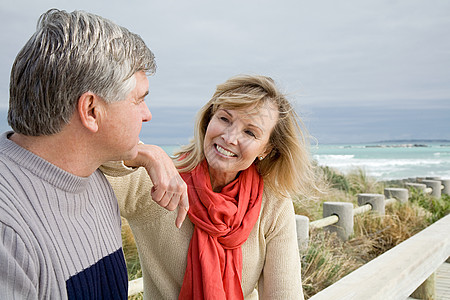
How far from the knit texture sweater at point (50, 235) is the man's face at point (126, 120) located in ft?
0.45

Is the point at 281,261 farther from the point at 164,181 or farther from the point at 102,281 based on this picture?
the point at 102,281

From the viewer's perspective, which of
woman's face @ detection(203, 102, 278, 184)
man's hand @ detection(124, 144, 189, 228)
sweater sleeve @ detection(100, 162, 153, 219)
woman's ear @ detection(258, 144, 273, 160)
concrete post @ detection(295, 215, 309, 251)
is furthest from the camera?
concrete post @ detection(295, 215, 309, 251)

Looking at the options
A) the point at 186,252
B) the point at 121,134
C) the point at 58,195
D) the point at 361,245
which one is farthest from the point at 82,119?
the point at 361,245

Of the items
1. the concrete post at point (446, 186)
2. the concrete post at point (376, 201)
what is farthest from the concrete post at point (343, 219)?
the concrete post at point (446, 186)

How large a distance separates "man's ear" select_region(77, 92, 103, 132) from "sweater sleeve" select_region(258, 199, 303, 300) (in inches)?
49.3

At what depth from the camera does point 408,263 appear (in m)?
2.91

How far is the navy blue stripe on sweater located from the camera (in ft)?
4.09

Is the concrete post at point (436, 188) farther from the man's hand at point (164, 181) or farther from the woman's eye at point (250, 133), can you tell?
the man's hand at point (164, 181)

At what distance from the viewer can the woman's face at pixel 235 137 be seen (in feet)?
7.00

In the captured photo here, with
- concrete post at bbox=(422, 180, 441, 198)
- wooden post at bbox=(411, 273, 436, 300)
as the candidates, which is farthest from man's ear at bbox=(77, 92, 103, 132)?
concrete post at bbox=(422, 180, 441, 198)

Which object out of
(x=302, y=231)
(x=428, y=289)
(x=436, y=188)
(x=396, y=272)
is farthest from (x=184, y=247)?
(x=436, y=188)

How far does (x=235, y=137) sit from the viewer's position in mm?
2107

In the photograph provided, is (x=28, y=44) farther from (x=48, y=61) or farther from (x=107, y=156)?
(x=107, y=156)

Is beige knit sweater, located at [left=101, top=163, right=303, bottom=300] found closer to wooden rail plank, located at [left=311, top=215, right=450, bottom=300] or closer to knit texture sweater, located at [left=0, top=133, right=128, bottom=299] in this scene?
wooden rail plank, located at [left=311, top=215, right=450, bottom=300]
